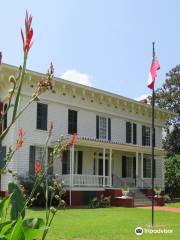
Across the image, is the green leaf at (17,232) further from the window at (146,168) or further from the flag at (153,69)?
the window at (146,168)

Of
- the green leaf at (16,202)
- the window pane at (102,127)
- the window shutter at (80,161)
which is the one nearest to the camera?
the green leaf at (16,202)

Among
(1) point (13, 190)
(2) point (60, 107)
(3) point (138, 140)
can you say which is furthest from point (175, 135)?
(1) point (13, 190)

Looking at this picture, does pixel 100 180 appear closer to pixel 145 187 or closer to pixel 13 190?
pixel 145 187

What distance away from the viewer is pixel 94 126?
94.6 ft

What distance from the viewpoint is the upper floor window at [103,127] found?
29141 mm

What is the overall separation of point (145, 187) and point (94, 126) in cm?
563

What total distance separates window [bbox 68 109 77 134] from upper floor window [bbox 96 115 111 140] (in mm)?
2110

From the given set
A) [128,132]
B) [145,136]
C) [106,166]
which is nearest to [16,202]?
[106,166]

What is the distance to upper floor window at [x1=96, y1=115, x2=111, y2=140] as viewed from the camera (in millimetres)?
29141

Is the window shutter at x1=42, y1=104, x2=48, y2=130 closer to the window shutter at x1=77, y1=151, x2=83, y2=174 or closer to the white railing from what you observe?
the white railing

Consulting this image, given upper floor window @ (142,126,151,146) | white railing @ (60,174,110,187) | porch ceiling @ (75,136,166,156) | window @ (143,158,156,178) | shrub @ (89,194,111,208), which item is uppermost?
upper floor window @ (142,126,151,146)

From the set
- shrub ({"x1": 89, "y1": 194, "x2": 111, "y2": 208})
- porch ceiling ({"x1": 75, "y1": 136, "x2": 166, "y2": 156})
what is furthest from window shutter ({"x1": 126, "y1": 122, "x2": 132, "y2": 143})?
shrub ({"x1": 89, "y1": 194, "x2": 111, "y2": 208})

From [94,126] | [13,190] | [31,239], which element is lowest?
[31,239]

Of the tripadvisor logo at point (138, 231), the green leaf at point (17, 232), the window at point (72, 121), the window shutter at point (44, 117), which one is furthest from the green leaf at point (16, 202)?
the window at point (72, 121)
